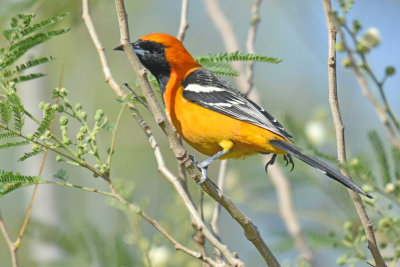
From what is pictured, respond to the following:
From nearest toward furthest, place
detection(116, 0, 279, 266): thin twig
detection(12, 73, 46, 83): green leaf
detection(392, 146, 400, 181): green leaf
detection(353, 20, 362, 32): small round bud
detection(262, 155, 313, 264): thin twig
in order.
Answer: detection(116, 0, 279, 266): thin twig < detection(12, 73, 46, 83): green leaf < detection(392, 146, 400, 181): green leaf < detection(353, 20, 362, 32): small round bud < detection(262, 155, 313, 264): thin twig

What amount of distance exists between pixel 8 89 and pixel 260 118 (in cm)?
174

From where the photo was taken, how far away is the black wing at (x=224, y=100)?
12.0 feet

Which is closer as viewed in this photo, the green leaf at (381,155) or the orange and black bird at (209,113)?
the green leaf at (381,155)

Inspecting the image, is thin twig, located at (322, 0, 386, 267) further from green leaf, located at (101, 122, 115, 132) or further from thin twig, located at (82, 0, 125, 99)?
thin twig, located at (82, 0, 125, 99)

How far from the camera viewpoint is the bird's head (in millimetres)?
4055

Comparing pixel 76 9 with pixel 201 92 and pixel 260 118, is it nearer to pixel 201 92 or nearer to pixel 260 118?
pixel 201 92

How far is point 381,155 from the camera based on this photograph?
3.10 m

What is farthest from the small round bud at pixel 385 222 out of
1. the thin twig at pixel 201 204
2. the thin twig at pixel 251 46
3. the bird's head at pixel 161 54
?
the bird's head at pixel 161 54

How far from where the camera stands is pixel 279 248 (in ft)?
13.6

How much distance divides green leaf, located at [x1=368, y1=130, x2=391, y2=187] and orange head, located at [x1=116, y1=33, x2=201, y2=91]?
1.62 metres

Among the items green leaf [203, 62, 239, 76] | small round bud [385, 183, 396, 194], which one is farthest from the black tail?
green leaf [203, 62, 239, 76]

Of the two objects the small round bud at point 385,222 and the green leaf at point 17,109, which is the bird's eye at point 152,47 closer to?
the green leaf at point 17,109

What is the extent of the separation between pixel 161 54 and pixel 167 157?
4946mm

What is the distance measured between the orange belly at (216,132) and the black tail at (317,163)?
11 cm
